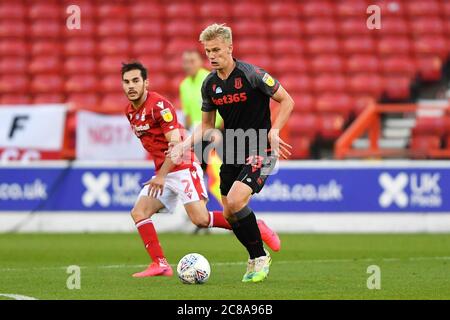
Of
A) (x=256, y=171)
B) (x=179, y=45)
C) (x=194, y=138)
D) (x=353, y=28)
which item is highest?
(x=353, y=28)

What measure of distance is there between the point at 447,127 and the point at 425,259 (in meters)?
6.69

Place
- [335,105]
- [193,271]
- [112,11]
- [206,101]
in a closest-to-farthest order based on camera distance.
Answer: [193,271] → [206,101] → [335,105] → [112,11]

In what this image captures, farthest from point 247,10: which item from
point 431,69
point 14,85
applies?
point 14,85

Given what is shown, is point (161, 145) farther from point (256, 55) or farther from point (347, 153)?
point (256, 55)

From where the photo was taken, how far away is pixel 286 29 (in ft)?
62.3

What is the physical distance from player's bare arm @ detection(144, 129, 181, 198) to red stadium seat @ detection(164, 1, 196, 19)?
11369 millimetres

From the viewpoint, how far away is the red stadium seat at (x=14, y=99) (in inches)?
719

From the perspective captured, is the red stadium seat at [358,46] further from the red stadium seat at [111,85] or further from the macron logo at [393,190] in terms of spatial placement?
the macron logo at [393,190]

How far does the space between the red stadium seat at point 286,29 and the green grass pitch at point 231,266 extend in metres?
6.63

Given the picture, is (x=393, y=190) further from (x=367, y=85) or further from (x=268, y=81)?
(x=268, y=81)

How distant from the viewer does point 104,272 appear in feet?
28.2

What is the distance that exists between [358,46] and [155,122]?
11.0 meters

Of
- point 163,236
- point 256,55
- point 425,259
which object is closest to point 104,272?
point 425,259

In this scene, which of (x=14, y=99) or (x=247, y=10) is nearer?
(x=14, y=99)
